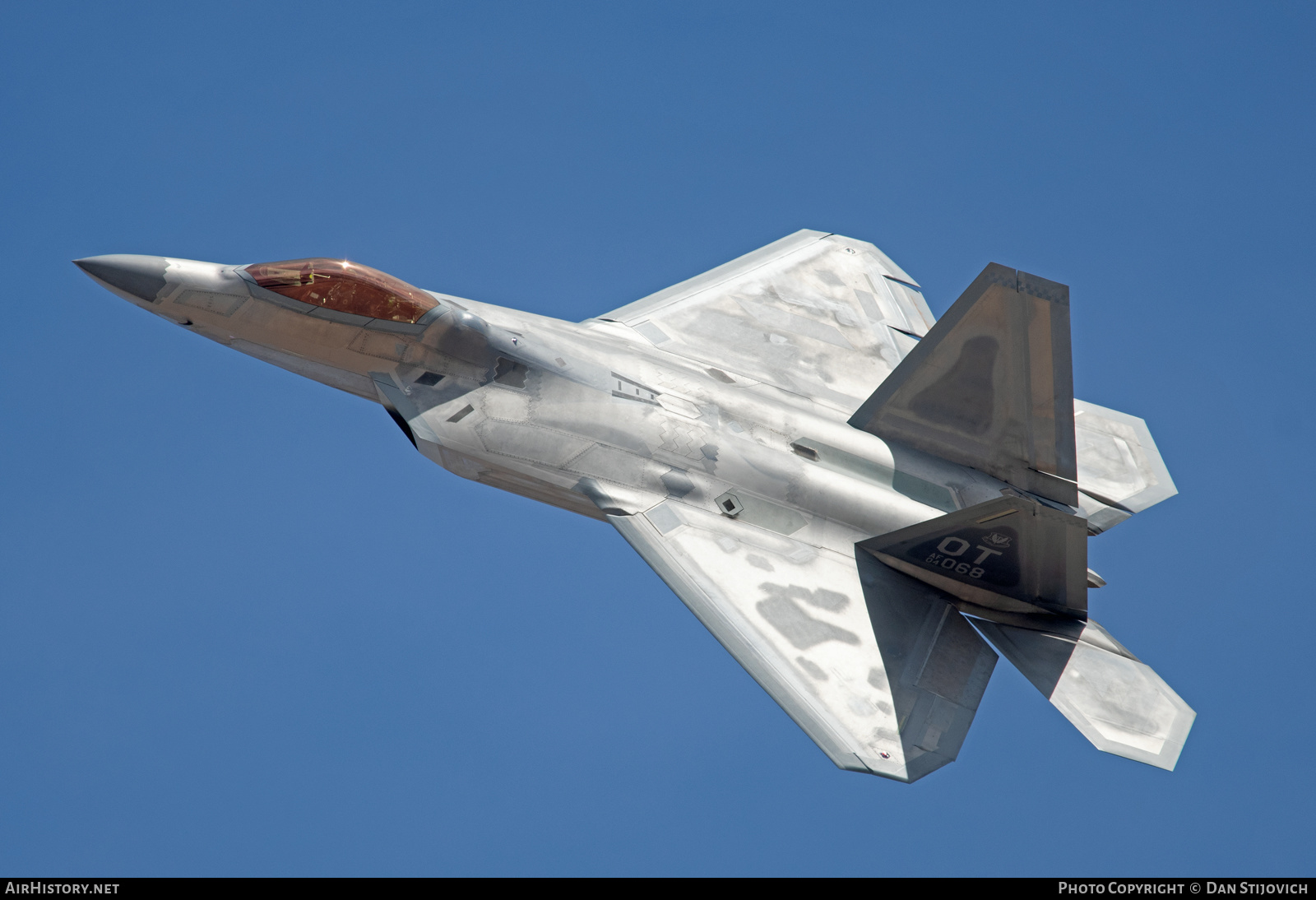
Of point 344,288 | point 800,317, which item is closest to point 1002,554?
point 800,317

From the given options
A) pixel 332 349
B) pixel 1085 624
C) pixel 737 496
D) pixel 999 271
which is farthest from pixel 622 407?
pixel 1085 624

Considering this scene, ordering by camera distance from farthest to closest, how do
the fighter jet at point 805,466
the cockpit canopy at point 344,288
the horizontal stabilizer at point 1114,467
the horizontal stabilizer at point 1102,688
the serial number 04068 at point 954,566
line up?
1. the horizontal stabilizer at point 1114,467
2. the cockpit canopy at point 344,288
3. the serial number 04068 at point 954,566
4. the fighter jet at point 805,466
5. the horizontal stabilizer at point 1102,688

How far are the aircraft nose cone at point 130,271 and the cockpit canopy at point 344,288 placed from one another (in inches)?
48.5

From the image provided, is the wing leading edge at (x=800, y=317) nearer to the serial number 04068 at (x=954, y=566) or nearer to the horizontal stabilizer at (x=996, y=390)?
the horizontal stabilizer at (x=996, y=390)

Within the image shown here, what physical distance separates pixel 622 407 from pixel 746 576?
9.96 feet

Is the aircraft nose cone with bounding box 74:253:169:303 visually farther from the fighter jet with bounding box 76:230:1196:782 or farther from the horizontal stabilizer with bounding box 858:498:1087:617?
the horizontal stabilizer with bounding box 858:498:1087:617

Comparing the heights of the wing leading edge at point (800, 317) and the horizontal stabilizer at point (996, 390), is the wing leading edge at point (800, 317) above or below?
above

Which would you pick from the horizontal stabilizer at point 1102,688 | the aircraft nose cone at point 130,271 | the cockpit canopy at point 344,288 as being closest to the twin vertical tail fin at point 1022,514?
the horizontal stabilizer at point 1102,688

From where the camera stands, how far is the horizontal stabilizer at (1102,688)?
17594mm

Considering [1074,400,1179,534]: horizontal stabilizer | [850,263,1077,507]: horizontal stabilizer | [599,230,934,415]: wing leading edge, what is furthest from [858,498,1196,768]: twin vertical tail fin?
[599,230,934,415]: wing leading edge

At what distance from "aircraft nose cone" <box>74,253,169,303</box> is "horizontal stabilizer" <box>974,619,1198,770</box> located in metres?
12.4

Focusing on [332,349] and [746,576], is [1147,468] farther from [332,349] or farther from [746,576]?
[332,349]

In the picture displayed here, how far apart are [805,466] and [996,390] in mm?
2986

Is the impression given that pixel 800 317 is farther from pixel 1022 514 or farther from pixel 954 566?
pixel 1022 514
